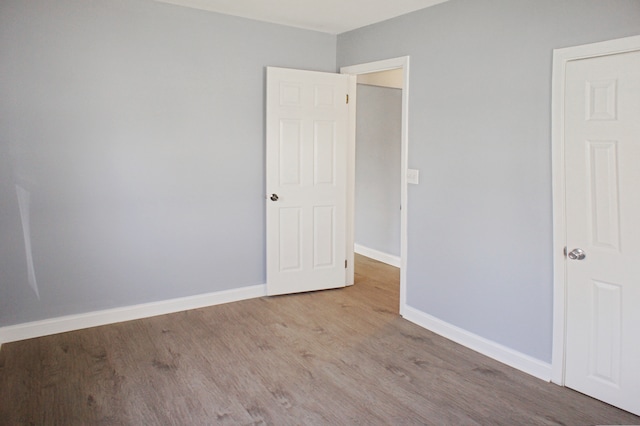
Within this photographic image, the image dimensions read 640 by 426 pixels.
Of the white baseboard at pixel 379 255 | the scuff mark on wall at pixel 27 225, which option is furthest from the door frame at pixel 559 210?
the scuff mark on wall at pixel 27 225

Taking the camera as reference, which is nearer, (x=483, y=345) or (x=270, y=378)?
(x=270, y=378)

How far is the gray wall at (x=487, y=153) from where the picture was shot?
9.29 ft

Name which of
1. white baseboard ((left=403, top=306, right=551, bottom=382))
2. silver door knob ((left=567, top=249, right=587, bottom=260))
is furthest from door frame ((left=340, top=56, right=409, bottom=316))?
silver door knob ((left=567, top=249, right=587, bottom=260))

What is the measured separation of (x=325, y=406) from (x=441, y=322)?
55.7 inches

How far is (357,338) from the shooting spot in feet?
11.5

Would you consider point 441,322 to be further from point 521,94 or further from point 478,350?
point 521,94

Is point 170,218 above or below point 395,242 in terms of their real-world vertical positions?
above

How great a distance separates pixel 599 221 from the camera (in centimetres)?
260

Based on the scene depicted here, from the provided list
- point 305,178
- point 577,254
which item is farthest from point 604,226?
point 305,178

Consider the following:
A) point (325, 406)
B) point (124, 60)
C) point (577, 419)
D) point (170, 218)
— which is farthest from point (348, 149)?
point (577, 419)

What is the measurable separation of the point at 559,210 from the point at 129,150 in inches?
125

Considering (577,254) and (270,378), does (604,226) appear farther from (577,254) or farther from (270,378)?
(270,378)

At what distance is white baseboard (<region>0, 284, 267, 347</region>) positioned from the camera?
342 centimetres

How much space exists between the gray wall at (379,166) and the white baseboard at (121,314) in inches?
82.1
